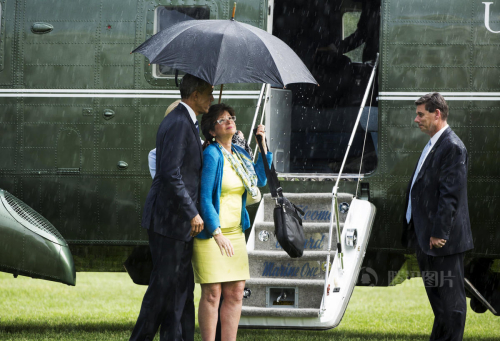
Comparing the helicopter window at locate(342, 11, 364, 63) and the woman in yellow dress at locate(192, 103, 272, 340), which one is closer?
the woman in yellow dress at locate(192, 103, 272, 340)

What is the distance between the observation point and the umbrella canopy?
13.1 ft

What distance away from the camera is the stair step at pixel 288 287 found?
4996mm

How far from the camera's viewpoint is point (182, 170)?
4.03 metres

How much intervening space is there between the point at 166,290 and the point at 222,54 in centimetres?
146

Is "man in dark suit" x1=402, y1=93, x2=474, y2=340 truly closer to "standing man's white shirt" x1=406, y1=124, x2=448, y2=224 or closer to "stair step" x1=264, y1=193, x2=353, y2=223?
"standing man's white shirt" x1=406, y1=124, x2=448, y2=224

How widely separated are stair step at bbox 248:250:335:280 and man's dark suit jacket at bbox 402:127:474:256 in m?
0.87

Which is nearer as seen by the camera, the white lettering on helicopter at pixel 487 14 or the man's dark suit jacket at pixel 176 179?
the man's dark suit jacket at pixel 176 179

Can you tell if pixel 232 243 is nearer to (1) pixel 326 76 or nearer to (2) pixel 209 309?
(2) pixel 209 309

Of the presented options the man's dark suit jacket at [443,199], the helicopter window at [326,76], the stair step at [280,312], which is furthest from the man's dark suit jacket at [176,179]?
the helicopter window at [326,76]

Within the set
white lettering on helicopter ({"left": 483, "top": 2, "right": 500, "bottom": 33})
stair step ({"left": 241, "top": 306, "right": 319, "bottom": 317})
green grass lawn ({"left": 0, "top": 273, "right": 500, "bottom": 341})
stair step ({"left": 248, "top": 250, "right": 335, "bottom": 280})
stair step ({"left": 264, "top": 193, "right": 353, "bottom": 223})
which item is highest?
white lettering on helicopter ({"left": 483, "top": 2, "right": 500, "bottom": 33})

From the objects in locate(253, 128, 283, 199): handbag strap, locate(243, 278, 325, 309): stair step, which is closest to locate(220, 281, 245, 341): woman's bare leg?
locate(253, 128, 283, 199): handbag strap

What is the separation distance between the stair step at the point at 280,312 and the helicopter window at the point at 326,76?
3.02 metres

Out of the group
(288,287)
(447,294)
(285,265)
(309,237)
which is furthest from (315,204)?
(447,294)

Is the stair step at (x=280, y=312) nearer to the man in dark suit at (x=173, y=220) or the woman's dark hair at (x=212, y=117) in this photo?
the man in dark suit at (x=173, y=220)
